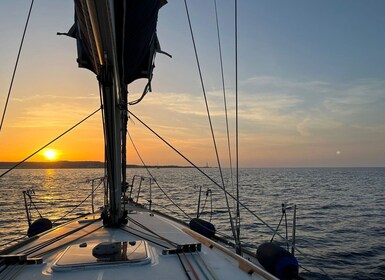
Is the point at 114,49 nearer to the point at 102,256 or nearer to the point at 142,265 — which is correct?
the point at 102,256

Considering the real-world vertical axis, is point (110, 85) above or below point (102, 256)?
above

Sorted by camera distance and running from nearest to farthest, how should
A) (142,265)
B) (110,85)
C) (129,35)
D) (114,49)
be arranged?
(142,265) → (114,49) → (110,85) → (129,35)

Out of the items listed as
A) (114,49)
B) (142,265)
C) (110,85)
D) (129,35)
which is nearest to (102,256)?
(142,265)

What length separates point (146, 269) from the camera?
3.34 m

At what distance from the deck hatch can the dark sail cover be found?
2.34m

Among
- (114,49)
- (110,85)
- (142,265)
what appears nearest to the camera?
(142,265)

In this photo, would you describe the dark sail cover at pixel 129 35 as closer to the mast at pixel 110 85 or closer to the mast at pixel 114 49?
the mast at pixel 114 49

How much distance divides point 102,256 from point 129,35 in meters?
2.86

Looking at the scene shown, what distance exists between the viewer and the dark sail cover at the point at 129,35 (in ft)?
11.8

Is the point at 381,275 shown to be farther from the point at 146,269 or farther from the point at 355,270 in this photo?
the point at 146,269

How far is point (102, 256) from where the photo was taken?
3.50 m

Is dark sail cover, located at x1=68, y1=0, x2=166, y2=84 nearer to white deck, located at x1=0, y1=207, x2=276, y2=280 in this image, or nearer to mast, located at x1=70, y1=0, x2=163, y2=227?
mast, located at x1=70, y1=0, x2=163, y2=227

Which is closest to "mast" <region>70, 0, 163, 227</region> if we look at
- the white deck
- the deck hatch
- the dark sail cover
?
the dark sail cover

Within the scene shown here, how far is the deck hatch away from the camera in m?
3.29
